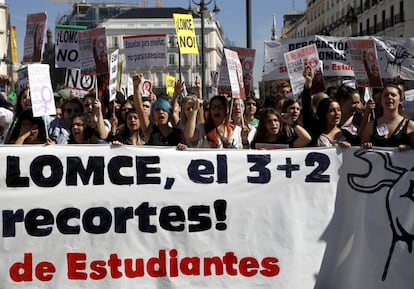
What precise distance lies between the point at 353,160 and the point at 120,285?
2.06m

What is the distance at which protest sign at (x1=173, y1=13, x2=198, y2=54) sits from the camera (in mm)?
10367

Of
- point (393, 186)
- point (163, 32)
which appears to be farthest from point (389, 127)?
point (163, 32)

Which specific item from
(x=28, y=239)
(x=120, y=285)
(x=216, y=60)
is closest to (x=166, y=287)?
(x=120, y=285)

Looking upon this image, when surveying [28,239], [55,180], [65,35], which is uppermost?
[65,35]

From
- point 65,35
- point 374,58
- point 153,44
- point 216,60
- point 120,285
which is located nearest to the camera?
point 120,285

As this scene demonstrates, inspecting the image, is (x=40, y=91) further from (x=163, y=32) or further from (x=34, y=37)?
(x=163, y=32)

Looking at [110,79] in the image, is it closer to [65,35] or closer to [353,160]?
[65,35]

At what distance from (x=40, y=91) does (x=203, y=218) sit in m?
1.80

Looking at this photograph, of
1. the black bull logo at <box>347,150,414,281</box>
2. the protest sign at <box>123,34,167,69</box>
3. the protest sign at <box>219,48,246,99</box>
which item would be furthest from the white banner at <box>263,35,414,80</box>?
the black bull logo at <box>347,150,414,281</box>

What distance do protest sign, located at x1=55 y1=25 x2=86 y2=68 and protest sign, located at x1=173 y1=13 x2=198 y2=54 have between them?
1.92 m

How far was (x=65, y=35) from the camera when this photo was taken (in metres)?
9.08

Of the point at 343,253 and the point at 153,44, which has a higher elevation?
the point at 153,44

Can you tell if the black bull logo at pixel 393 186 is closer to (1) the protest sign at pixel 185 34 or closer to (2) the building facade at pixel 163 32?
(1) the protest sign at pixel 185 34

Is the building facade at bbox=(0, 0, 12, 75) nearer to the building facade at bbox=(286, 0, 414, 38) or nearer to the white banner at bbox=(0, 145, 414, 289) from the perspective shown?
the building facade at bbox=(286, 0, 414, 38)
